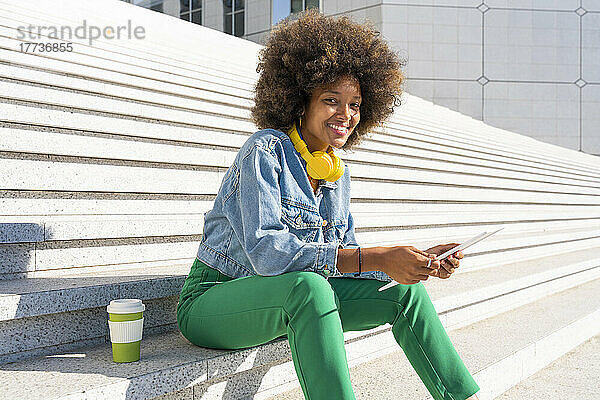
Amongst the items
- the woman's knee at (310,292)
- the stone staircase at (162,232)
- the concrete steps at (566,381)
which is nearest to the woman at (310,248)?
the woman's knee at (310,292)

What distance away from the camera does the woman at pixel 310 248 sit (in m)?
1.61

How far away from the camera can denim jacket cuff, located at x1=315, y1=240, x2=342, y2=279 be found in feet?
5.84

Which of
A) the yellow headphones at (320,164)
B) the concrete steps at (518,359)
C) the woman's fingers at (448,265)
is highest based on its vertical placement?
the yellow headphones at (320,164)

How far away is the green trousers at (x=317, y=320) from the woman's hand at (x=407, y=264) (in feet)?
0.57

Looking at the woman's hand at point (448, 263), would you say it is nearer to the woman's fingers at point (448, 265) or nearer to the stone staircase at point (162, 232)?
the woman's fingers at point (448, 265)

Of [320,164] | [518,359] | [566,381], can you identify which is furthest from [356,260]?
[566,381]

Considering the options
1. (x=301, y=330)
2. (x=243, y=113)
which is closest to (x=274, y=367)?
(x=301, y=330)

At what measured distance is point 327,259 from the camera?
1.79 m

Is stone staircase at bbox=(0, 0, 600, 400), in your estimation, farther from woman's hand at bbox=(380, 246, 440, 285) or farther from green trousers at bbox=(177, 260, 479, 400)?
woman's hand at bbox=(380, 246, 440, 285)

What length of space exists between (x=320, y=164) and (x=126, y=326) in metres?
0.75

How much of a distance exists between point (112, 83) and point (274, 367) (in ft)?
6.88

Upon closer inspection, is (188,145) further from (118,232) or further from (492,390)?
(492,390)

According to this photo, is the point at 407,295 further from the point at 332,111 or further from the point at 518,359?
the point at 518,359

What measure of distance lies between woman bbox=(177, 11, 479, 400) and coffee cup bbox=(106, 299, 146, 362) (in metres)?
0.19
